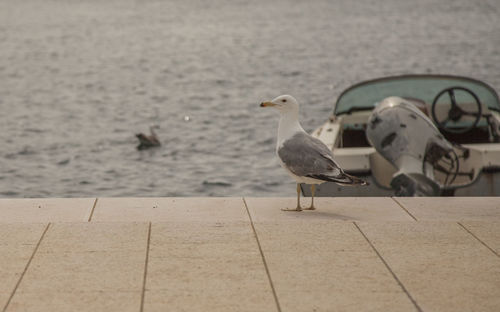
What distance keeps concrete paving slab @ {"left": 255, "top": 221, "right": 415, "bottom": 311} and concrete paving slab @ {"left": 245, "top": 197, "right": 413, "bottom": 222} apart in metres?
0.35

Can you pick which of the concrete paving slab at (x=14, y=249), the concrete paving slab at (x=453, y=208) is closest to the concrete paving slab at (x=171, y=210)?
the concrete paving slab at (x=14, y=249)

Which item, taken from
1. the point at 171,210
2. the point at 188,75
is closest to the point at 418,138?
the point at 171,210

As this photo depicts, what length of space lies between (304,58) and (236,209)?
137 ft

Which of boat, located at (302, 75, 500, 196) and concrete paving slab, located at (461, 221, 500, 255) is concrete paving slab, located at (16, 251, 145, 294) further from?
boat, located at (302, 75, 500, 196)

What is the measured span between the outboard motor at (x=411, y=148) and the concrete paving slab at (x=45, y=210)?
14.5ft

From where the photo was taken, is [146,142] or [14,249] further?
[146,142]

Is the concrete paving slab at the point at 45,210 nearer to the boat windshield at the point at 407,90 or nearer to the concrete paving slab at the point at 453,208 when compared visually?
the concrete paving slab at the point at 453,208

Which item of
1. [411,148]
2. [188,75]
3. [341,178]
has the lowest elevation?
[188,75]

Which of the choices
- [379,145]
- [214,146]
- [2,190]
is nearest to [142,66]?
[214,146]

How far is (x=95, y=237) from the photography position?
7.38 m

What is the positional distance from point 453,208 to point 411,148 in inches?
129

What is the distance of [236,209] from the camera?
851 cm

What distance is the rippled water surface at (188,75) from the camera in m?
22.9

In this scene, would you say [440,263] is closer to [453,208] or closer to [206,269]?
[206,269]
